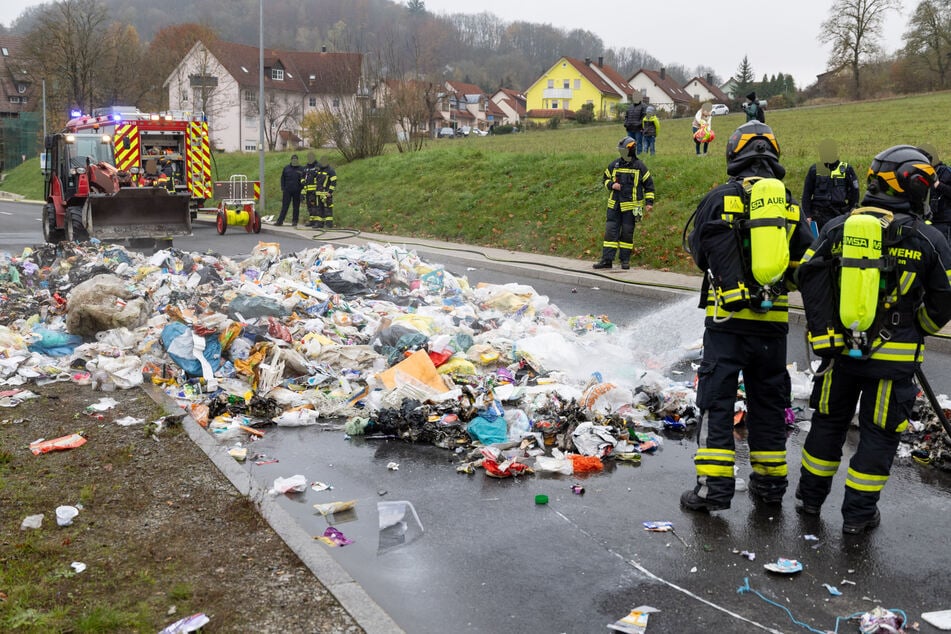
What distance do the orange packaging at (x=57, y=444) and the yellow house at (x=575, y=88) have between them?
90194 millimetres

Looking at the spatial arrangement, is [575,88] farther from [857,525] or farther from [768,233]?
[857,525]

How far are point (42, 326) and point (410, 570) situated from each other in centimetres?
645

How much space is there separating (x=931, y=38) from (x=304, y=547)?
61335mm

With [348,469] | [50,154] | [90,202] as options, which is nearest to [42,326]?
[348,469]

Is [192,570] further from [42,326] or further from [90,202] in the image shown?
[90,202]

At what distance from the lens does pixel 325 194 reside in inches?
906

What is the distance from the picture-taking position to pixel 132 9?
9694cm

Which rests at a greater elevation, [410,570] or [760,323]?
[760,323]

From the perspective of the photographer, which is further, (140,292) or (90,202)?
(90,202)

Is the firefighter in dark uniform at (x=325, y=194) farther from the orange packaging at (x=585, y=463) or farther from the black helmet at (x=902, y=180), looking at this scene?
the black helmet at (x=902, y=180)

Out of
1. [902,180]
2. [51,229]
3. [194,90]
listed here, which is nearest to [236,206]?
[51,229]

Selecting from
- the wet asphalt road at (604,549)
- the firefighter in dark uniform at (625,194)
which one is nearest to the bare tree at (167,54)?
the firefighter in dark uniform at (625,194)

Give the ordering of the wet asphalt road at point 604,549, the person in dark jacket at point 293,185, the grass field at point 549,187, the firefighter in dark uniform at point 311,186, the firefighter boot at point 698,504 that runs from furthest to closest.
→ the person in dark jacket at point 293,185 < the firefighter in dark uniform at point 311,186 < the grass field at point 549,187 < the firefighter boot at point 698,504 < the wet asphalt road at point 604,549

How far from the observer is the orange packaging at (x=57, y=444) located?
5605mm
